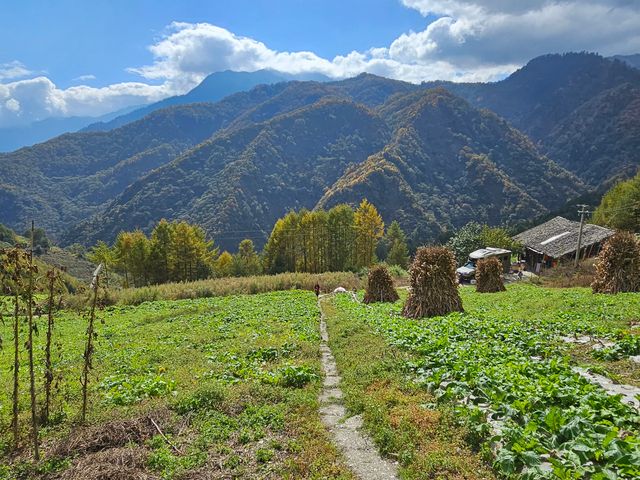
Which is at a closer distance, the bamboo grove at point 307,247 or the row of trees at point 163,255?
the row of trees at point 163,255

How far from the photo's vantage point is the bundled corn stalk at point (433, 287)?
63.7 feet

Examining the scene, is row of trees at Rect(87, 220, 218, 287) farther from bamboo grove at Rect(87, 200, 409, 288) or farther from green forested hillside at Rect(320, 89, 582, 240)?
green forested hillside at Rect(320, 89, 582, 240)

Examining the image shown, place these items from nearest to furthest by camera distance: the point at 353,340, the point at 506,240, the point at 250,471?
the point at 250,471 < the point at 353,340 < the point at 506,240

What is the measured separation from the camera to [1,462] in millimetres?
6871

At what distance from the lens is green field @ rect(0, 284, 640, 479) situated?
5652mm

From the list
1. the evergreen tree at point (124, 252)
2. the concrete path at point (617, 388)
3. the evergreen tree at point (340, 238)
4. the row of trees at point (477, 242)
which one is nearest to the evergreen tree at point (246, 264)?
the evergreen tree at point (340, 238)

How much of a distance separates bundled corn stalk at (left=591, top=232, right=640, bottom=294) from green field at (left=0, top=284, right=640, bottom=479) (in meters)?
9.58

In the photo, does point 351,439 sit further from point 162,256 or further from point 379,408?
point 162,256

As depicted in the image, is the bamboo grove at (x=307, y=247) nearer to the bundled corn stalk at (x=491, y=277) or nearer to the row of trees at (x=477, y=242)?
the row of trees at (x=477, y=242)

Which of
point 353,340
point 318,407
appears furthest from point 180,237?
point 318,407

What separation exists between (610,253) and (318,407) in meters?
21.0

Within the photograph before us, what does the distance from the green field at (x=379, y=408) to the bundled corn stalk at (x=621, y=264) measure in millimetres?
9582

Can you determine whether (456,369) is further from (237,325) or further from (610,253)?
(610,253)

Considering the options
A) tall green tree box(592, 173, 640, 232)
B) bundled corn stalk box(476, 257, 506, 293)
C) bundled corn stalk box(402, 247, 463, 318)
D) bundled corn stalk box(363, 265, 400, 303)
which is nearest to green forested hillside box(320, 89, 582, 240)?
tall green tree box(592, 173, 640, 232)
